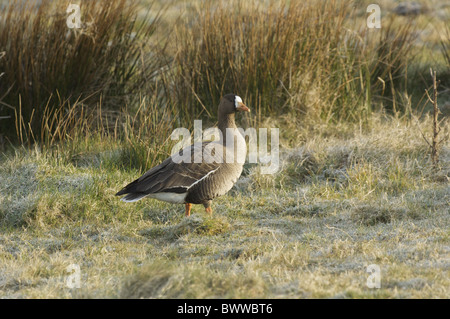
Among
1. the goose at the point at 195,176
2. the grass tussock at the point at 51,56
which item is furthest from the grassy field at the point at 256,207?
the goose at the point at 195,176

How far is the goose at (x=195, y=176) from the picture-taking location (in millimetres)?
5293

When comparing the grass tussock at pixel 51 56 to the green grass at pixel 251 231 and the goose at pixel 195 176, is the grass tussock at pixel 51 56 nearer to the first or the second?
the green grass at pixel 251 231

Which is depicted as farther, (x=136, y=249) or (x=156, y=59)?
(x=156, y=59)

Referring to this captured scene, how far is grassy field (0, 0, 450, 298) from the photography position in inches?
156

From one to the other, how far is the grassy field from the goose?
0.90ft

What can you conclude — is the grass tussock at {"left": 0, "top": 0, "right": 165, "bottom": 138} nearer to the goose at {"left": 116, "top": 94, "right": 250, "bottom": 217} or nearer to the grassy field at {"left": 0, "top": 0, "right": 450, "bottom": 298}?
the grassy field at {"left": 0, "top": 0, "right": 450, "bottom": 298}

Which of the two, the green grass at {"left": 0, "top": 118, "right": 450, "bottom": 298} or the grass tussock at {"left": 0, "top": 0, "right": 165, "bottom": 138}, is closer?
the green grass at {"left": 0, "top": 118, "right": 450, "bottom": 298}

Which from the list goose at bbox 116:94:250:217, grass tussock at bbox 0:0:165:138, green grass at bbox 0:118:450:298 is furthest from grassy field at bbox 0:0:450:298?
goose at bbox 116:94:250:217

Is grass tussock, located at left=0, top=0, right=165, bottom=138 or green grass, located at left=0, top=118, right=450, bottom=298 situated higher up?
grass tussock, located at left=0, top=0, right=165, bottom=138

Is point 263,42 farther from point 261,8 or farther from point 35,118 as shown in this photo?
point 35,118

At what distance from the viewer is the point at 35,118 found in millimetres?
7973

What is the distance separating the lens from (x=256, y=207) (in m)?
5.95
